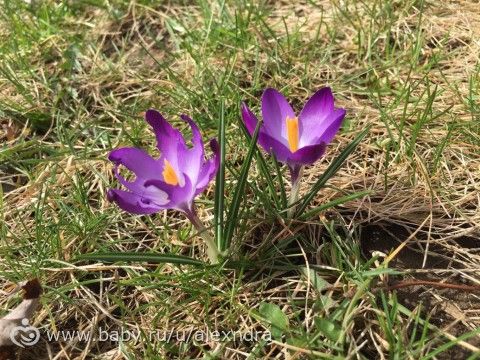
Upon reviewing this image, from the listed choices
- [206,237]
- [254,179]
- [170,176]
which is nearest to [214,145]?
[170,176]

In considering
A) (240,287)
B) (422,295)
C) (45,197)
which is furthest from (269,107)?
(45,197)

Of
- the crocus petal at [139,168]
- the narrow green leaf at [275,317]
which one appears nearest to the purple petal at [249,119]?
the crocus petal at [139,168]

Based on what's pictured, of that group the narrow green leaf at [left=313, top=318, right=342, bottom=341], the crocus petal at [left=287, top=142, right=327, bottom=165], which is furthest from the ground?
the crocus petal at [left=287, top=142, right=327, bottom=165]

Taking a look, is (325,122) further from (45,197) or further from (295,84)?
(45,197)

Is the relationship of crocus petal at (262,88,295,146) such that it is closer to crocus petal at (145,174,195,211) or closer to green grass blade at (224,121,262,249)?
green grass blade at (224,121,262,249)

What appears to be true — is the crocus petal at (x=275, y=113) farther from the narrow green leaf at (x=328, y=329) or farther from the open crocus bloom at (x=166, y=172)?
the narrow green leaf at (x=328, y=329)

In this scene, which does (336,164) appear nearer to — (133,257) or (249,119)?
(249,119)
